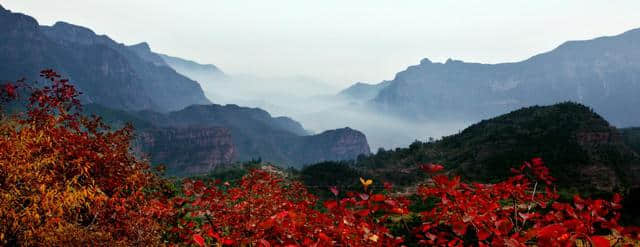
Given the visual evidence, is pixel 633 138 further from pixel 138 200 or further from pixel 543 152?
pixel 138 200

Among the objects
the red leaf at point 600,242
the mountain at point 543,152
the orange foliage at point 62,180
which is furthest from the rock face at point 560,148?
the red leaf at point 600,242

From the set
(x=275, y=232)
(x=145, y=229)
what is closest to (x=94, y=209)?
(x=145, y=229)

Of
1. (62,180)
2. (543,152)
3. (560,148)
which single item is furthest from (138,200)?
(560,148)

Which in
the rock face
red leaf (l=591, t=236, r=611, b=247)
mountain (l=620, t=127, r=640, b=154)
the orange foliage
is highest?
red leaf (l=591, t=236, r=611, b=247)

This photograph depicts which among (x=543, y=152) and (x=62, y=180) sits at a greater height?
(x=62, y=180)

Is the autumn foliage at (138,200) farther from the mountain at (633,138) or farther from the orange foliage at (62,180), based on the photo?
the mountain at (633,138)

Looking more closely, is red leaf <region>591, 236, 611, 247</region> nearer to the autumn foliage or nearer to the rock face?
the autumn foliage

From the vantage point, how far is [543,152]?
10012 centimetres

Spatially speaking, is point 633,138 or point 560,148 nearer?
point 560,148

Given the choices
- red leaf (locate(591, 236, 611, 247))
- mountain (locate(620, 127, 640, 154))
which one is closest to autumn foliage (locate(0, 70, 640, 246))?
red leaf (locate(591, 236, 611, 247))

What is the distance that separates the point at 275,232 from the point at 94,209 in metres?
8.33

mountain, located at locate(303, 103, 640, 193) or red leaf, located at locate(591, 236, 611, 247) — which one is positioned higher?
red leaf, located at locate(591, 236, 611, 247)

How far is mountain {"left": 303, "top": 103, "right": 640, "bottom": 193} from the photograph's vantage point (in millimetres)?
86688

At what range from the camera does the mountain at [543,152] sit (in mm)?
86688
